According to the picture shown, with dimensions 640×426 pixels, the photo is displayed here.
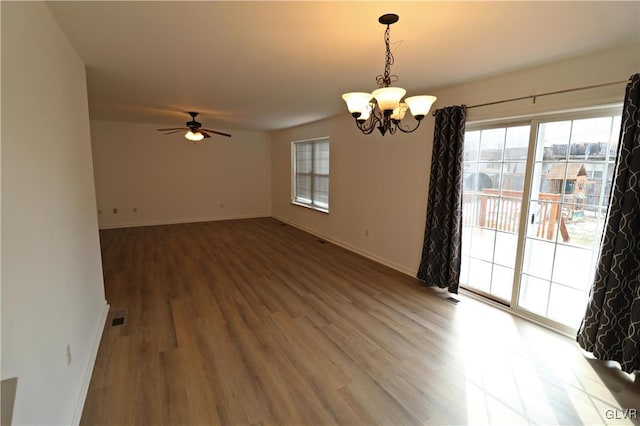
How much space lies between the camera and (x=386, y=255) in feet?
14.8

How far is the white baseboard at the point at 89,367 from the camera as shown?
5.69ft

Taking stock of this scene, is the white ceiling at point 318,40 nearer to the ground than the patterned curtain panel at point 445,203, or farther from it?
farther from it

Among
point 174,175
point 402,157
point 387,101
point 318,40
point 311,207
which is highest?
point 318,40

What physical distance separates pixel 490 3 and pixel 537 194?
194cm

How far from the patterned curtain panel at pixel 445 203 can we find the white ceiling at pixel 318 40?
1.57 ft

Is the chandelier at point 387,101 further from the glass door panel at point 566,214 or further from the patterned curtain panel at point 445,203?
the glass door panel at point 566,214

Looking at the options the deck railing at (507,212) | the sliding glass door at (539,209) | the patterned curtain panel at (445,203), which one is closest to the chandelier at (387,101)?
the patterned curtain panel at (445,203)

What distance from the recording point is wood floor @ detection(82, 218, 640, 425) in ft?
6.01

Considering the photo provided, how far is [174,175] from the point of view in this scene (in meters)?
7.25

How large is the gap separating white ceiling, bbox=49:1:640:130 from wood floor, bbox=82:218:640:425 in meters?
2.40

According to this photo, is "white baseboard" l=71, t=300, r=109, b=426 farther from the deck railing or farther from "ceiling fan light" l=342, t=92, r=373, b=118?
the deck railing

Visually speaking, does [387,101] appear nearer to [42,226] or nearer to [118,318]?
[42,226]

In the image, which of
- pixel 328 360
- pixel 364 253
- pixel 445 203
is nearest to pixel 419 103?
pixel 445 203

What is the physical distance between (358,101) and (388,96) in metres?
0.23
